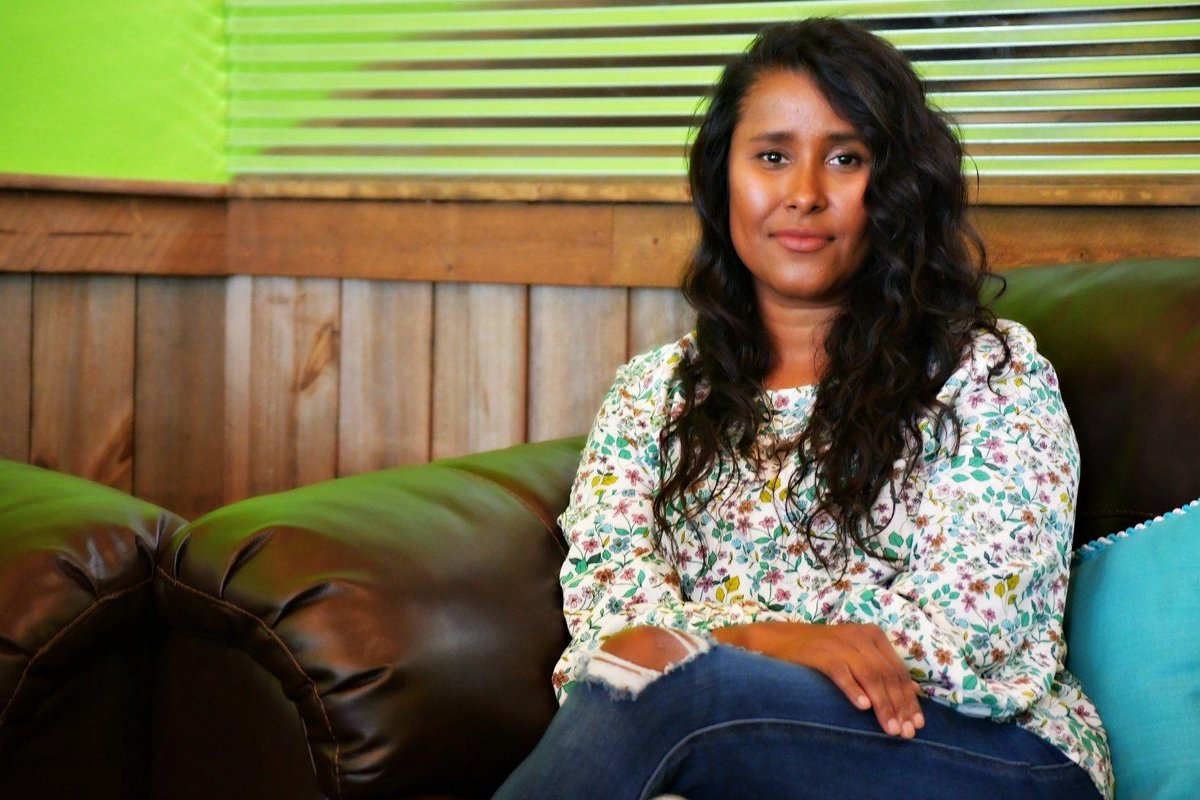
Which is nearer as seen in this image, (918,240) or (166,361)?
(918,240)

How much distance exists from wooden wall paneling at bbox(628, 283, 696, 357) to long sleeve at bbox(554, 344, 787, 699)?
14.2 inches

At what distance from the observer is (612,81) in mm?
2053

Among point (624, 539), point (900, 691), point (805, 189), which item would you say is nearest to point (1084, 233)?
point (805, 189)

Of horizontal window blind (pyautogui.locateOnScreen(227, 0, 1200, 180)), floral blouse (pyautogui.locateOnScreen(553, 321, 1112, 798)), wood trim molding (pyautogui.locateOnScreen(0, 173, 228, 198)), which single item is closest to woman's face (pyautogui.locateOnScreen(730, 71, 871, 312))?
floral blouse (pyautogui.locateOnScreen(553, 321, 1112, 798))

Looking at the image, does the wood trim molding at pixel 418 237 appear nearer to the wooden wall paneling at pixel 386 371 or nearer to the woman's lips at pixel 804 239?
the wooden wall paneling at pixel 386 371

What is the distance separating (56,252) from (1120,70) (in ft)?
4.98

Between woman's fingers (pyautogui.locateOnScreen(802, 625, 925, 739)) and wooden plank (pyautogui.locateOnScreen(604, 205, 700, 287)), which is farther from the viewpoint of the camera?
wooden plank (pyautogui.locateOnScreen(604, 205, 700, 287))

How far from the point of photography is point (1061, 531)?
50.5 inches

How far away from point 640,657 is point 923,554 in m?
0.35

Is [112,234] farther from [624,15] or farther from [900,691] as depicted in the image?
[900,691]

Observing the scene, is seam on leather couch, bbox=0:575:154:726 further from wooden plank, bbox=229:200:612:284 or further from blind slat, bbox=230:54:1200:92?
blind slat, bbox=230:54:1200:92

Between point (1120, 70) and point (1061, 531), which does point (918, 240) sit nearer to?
point (1061, 531)

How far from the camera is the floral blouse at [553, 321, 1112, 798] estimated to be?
121cm

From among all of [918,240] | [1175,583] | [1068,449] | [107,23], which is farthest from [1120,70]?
[107,23]
